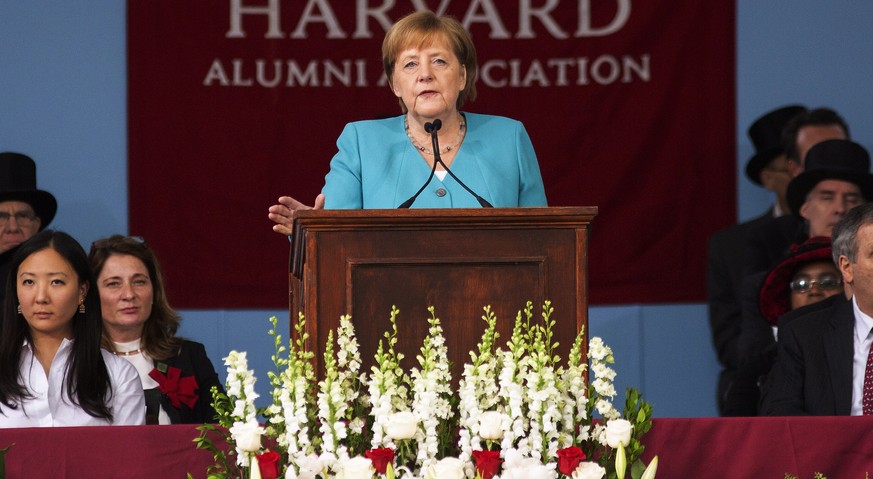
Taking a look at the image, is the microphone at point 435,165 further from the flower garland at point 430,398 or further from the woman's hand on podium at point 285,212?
the flower garland at point 430,398

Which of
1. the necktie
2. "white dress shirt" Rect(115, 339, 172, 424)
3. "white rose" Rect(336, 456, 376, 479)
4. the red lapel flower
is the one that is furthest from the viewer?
"white dress shirt" Rect(115, 339, 172, 424)

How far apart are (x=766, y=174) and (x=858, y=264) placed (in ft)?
4.48

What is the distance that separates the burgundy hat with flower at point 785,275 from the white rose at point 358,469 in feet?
7.82

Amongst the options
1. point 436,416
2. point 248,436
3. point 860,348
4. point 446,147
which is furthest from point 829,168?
point 248,436

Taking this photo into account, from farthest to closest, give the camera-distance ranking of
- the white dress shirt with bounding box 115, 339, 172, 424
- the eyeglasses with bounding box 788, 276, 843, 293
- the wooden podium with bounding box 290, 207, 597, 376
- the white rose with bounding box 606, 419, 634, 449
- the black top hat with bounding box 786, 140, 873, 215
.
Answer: the black top hat with bounding box 786, 140, 873, 215
the eyeglasses with bounding box 788, 276, 843, 293
the white dress shirt with bounding box 115, 339, 172, 424
the wooden podium with bounding box 290, 207, 597, 376
the white rose with bounding box 606, 419, 634, 449

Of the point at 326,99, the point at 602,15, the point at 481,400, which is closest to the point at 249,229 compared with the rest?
the point at 326,99

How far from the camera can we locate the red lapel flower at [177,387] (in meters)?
3.74

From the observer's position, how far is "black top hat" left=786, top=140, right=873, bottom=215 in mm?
4465

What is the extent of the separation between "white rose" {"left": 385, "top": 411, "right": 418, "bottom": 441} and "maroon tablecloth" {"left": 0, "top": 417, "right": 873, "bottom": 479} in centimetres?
66

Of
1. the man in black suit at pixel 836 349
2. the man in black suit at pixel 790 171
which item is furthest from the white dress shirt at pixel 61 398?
the man in black suit at pixel 790 171

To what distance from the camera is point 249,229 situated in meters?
5.01

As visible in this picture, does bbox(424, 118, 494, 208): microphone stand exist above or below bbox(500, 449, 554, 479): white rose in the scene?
above

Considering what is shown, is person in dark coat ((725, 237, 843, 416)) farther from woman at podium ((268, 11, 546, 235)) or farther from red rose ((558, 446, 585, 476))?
red rose ((558, 446, 585, 476))

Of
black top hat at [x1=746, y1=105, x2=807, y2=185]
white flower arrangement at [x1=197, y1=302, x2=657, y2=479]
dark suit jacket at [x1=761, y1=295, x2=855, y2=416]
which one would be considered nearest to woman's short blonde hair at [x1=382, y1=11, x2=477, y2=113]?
white flower arrangement at [x1=197, y1=302, x2=657, y2=479]
